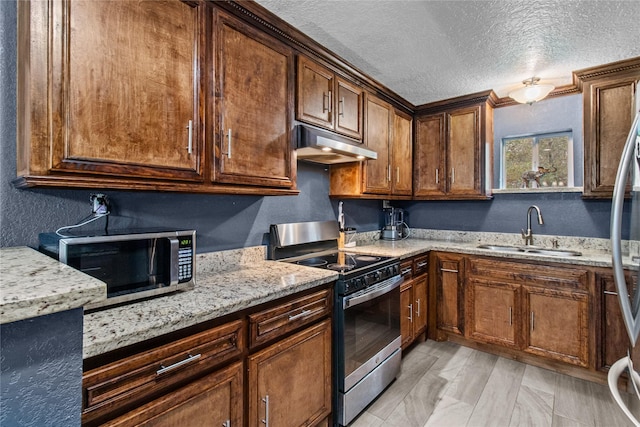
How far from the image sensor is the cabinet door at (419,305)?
272 cm

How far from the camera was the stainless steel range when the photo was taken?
1.79 metres

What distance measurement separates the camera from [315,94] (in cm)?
212

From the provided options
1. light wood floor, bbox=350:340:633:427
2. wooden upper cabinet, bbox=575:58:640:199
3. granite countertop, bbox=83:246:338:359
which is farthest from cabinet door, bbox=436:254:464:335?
granite countertop, bbox=83:246:338:359

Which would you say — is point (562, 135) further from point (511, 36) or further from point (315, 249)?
point (315, 249)

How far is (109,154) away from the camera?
1171 mm

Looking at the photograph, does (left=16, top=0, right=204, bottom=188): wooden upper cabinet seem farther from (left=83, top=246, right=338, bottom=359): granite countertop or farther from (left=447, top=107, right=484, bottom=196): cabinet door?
(left=447, top=107, right=484, bottom=196): cabinet door

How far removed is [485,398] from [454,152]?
225 cm

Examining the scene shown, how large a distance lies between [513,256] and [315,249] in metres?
1.68

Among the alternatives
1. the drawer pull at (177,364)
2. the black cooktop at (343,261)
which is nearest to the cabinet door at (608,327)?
the black cooktop at (343,261)

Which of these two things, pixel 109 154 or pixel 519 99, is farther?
pixel 519 99

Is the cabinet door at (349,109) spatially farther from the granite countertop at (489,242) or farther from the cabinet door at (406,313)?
the cabinet door at (406,313)

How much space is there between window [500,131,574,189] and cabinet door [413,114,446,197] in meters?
0.65

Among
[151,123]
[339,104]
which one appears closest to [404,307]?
[339,104]

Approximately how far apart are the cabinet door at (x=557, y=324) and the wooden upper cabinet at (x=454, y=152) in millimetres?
1068
